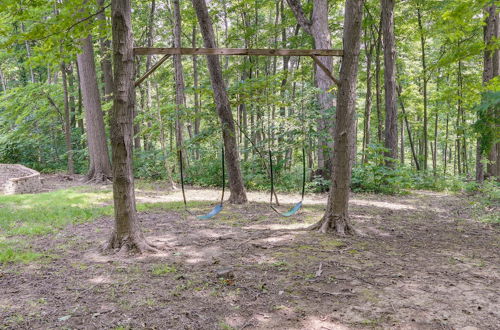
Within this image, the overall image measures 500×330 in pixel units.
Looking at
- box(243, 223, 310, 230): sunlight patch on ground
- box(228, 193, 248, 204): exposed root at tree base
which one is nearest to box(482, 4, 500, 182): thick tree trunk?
box(243, 223, 310, 230): sunlight patch on ground

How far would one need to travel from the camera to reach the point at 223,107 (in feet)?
26.6

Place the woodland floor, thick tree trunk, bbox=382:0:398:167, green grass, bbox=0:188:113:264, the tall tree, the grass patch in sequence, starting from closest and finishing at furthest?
the woodland floor → the grass patch → green grass, bbox=0:188:113:264 → the tall tree → thick tree trunk, bbox=382:0:398:167

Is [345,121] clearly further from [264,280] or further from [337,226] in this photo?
[264,280]

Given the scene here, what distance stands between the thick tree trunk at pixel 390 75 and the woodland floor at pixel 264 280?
17.2 feet

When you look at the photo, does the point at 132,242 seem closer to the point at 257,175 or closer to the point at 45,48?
the point at 45,48

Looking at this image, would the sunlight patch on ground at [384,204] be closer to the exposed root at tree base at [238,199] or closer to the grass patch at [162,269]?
the exposed root at tree base at [238,199]

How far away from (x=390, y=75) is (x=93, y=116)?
1004 cm

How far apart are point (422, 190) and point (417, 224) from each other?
6.85 m

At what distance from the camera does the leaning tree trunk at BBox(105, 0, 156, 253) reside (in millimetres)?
4480

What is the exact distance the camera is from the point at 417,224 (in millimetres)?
6688

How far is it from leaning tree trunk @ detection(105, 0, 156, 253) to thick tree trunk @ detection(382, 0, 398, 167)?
8.41 metres

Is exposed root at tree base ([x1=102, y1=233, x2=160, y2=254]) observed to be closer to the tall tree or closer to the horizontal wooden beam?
the horizontal wooden beam

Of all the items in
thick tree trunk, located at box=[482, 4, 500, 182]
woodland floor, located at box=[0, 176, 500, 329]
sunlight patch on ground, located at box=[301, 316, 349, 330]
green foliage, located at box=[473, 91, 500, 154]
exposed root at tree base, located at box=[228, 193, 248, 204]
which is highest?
thick tree trunk, located at box=[482, 4, 500, 182]

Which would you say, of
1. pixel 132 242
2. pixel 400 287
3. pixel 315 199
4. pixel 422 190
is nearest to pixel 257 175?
pixel 315 199
